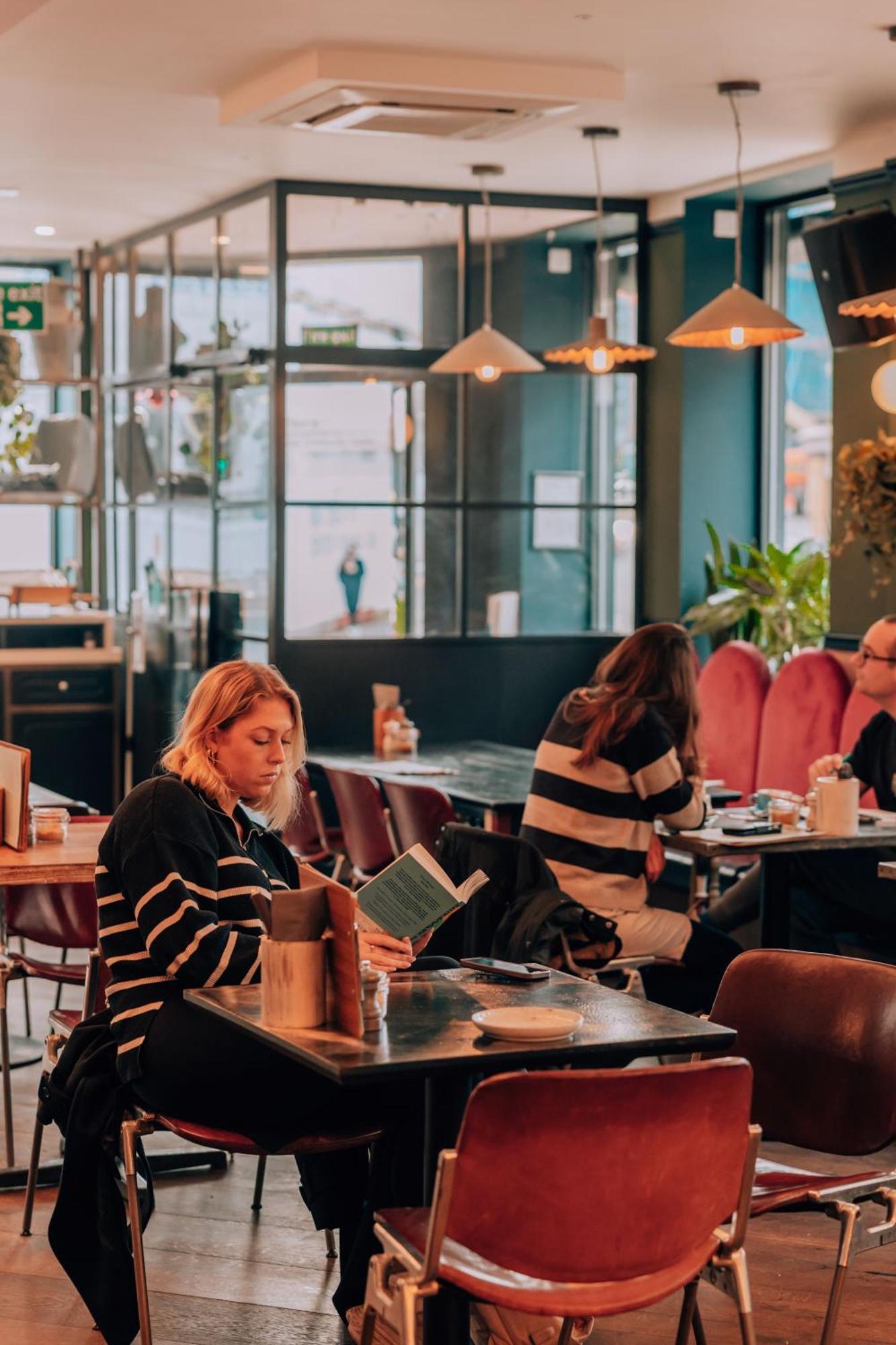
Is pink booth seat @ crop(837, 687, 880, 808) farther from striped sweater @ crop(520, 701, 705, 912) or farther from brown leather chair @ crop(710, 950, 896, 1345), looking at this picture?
brown leather chair @ crop(710, 950, 896, 1345)

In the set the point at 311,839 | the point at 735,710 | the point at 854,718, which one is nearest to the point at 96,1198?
the point at 311,839

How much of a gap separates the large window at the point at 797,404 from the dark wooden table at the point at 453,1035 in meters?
5.20

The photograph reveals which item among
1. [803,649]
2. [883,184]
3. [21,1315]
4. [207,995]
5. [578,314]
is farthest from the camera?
[578,314]

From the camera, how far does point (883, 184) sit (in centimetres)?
691

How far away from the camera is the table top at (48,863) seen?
13.8ft

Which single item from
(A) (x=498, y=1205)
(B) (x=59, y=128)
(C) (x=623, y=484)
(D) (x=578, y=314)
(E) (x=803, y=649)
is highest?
(B) (x=59, y=128)

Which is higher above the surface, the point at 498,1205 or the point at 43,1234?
the point at 498,1205

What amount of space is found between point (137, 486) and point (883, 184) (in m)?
4.63

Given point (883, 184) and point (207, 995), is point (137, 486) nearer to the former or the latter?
point (883, 184)

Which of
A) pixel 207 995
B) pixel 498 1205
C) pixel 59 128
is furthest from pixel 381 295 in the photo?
pixel 498 1205

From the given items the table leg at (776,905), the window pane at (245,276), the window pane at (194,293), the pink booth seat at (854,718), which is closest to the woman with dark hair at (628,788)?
the table leg at (776,905)

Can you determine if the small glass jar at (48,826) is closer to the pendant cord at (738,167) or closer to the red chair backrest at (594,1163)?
the red chair backrest at (594,1163)

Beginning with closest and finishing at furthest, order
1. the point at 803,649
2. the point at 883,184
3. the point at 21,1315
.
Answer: the point at 21,1315, the point at 883,184, the point at 803,649

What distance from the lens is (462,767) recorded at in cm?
689
